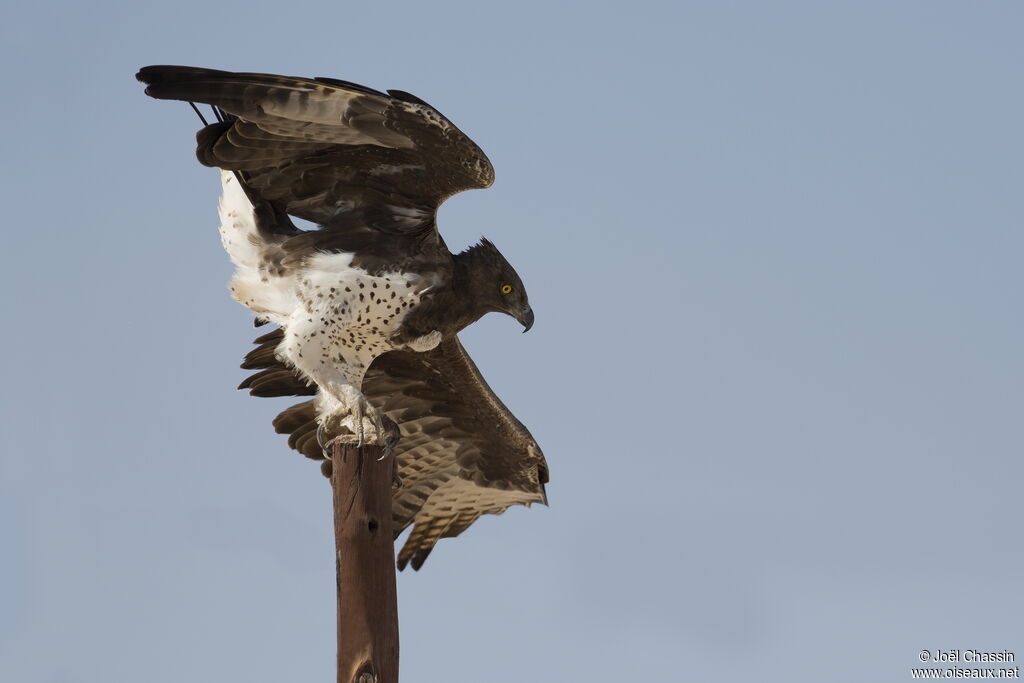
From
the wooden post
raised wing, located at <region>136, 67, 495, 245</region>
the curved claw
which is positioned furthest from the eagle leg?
raised wing, located at <region>136, 67, 495, 245</region>

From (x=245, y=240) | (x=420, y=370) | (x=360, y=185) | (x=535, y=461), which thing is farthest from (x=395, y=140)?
(x=535, y=461)

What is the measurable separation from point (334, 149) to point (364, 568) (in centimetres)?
247

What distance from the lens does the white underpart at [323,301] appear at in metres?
8.62

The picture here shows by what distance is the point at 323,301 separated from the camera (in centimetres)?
865

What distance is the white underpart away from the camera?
340 inches

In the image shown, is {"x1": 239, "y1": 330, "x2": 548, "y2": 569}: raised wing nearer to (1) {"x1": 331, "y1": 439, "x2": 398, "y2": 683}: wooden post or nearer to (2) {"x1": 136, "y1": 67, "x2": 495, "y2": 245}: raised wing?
(2) {"x1": 136, "y1": 67, "x2": 495, "y2": 245}: raised wing

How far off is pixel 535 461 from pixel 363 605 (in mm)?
2673

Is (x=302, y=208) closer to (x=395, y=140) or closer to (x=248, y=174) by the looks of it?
(x=248, y=174)

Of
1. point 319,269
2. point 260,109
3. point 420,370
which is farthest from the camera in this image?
point 420,370

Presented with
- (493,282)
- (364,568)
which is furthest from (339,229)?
(364,568)

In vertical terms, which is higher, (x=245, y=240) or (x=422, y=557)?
(x=245, y=240)

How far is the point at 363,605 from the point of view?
8.11 metres

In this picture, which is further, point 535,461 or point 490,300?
point 535,461

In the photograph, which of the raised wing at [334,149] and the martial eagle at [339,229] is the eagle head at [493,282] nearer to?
the martial eagle at [339,229]
